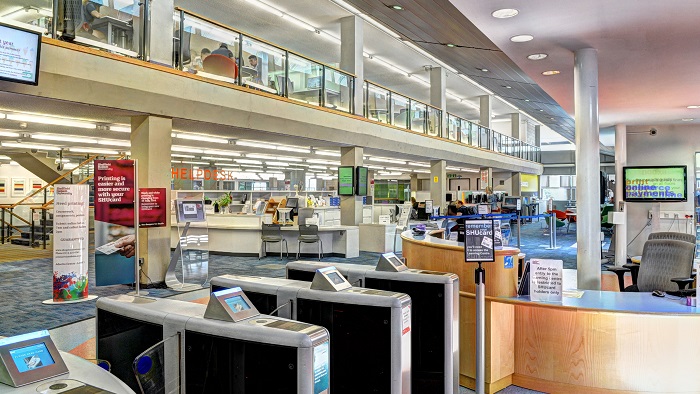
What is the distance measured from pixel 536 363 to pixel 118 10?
22.3 feet

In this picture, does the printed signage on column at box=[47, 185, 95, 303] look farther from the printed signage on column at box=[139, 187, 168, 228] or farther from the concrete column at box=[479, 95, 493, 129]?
the concrete column at box=[479, 95, 493, 129]

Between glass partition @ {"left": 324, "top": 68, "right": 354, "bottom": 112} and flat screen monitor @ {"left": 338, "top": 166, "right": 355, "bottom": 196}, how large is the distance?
137 centimetres

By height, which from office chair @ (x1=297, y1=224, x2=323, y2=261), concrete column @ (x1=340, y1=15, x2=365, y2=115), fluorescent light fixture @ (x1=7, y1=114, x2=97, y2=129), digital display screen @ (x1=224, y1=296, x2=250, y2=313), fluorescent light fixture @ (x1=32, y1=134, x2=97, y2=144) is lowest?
office chair @ (x1=297, y1=224, x2=323, y2=261)

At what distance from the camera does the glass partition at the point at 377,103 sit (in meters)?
12.2

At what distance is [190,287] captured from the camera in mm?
7387

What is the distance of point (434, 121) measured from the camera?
15.3 m

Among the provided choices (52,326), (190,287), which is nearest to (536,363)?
(52,326)

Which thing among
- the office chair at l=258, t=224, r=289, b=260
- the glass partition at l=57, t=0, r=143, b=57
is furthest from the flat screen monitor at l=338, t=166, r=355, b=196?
the glass partition at l=57, t=0, r=143, b=57

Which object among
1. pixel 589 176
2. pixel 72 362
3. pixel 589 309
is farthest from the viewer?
pixel 589 176

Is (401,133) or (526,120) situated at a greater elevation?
(526,120)

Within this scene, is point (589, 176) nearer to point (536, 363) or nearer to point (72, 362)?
point (536, 363)

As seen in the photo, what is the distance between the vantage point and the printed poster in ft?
20.6

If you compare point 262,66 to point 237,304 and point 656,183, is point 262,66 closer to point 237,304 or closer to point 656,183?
point 656,183

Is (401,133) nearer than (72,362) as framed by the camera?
No
